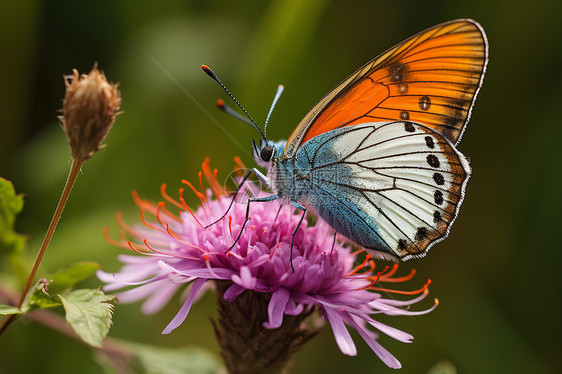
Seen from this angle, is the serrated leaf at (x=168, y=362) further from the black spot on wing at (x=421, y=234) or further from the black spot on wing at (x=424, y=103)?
the black spot on wing at (x=424, y=103)

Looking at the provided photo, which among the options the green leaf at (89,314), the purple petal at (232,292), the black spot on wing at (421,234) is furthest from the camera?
the black spot on wing at (421,234)

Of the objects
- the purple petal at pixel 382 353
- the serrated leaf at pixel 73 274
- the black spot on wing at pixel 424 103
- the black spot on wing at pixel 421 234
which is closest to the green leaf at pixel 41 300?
the serrated leaf at pixel 73 274

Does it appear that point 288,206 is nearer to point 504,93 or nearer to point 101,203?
point 101,203

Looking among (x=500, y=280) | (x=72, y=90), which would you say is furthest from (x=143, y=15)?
(x=500, y=280)

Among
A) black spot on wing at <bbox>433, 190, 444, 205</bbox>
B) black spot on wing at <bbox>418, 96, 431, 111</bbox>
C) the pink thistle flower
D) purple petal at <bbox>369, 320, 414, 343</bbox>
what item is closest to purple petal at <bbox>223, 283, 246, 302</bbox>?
the pink thistle flower

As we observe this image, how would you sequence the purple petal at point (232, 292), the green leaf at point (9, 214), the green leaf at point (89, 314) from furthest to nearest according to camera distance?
1. the purple petal at point (232, 292)
2. the green leaf at point (9, 214)
3. the green leaf at point (89, 314)

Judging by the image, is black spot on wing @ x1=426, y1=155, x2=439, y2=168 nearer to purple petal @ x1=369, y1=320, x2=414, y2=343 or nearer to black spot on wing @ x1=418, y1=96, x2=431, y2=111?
black spot on wing @ x1=418, y1=96, x2=431, y2=111
